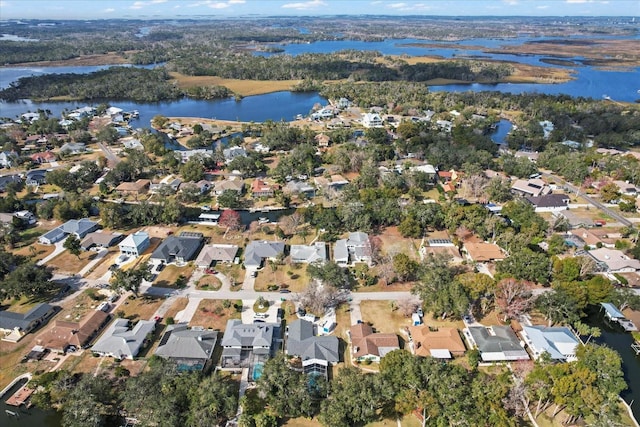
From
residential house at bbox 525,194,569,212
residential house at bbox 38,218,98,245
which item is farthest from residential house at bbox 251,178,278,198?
residential house at bbox 525,194,569,212

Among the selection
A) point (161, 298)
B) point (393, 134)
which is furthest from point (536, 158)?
point (161, 298)

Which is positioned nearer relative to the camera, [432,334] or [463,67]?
[432,334]

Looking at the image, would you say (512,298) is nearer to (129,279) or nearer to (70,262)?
(129,279)

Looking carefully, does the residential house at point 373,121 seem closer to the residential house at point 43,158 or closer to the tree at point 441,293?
the tree at point 441,293

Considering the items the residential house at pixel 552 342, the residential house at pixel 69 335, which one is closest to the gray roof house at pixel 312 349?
the residential house at pixel 552 342

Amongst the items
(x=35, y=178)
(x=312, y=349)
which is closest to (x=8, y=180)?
(x=35, y=178)

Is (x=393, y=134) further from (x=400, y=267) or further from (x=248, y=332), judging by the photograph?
(x=248, y=332)
